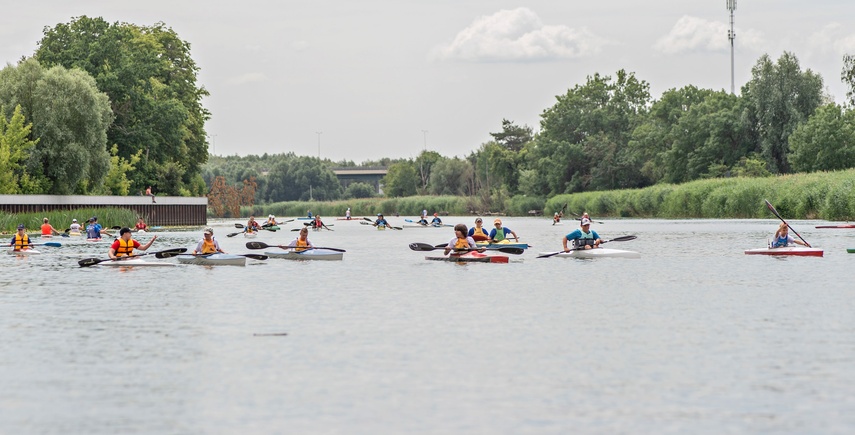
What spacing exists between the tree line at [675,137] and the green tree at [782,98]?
9 centimetres

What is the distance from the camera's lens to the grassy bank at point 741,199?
65812 millimetres

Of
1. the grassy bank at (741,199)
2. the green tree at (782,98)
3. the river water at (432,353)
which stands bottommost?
the river water at (432,353)

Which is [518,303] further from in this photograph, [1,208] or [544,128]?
[544,128]

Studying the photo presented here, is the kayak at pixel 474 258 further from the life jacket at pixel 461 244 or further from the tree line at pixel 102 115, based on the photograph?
the tree line at pixel 102 115

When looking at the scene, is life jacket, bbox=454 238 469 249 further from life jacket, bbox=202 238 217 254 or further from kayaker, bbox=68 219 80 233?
kayaker, bbox=68 219 80 233

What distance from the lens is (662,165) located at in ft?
391

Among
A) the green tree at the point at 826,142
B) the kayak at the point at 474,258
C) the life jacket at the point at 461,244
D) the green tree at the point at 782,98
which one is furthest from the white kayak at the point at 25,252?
the green tree at the point at 782,98

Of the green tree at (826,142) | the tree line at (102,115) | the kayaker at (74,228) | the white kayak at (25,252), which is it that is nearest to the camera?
the white kayak at (25,252)

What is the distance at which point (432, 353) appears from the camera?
1666cm

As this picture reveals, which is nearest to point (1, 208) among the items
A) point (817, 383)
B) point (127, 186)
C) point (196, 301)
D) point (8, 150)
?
point (8, 150)

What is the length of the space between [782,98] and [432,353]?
9233 centimetres

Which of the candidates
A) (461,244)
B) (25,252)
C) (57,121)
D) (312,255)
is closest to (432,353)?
(461,244)

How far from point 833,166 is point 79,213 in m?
61.9

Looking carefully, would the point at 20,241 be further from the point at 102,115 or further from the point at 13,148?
the point at 102,115
